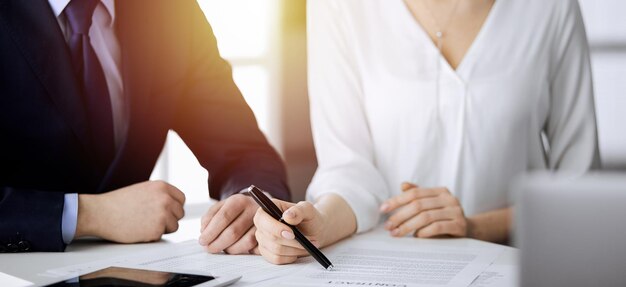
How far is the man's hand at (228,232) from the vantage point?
118cm

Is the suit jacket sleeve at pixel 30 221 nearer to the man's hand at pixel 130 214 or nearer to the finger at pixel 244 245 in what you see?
the man's hand at pixel 130 214

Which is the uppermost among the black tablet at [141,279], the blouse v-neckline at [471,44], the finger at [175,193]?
the blouse v-neckline at [471,44]

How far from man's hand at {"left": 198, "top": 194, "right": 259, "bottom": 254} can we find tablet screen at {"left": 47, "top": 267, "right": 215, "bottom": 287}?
0.64 ft

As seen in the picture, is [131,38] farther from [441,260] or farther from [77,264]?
[441,260]

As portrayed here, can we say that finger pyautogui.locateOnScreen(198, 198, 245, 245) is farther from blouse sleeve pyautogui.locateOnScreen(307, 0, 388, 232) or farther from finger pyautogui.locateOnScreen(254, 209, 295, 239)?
blouse sleeve pyautogui.locateOnScreen(307, 0, 388, 232)

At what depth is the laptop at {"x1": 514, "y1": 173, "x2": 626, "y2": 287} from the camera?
0.52 meters

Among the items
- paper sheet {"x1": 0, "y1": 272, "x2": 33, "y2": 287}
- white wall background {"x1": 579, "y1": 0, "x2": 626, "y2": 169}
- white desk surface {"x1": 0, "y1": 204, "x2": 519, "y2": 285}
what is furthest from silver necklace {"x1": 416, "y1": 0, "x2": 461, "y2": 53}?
white wall background {"x1": 579, "y1": 0, "x2": 626, "y2": 169}

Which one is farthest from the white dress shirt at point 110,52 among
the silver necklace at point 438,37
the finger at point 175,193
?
the silver necklace at point 438,37

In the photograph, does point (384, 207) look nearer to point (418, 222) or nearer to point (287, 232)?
point (418, 222)

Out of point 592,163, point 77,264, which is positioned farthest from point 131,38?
point 592,163

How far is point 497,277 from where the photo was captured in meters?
0.99

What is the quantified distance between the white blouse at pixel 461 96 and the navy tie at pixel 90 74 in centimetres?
48

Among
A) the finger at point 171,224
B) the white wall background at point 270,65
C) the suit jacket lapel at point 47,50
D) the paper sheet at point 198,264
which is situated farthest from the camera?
the white wall background at point 270,65

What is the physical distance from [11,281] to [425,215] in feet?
2.31
